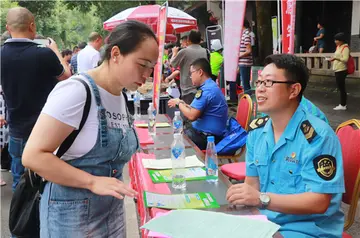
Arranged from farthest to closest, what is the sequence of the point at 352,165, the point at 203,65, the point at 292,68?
the point at 203,65 < the point at 352,165 < the point at 292,68

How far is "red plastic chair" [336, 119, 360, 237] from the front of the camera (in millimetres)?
2025

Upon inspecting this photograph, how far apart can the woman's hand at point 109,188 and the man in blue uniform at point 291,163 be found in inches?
23.0

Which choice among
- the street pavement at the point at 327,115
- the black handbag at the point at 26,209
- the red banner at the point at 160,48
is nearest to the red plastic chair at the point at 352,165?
the street pavement at the point at 327,115

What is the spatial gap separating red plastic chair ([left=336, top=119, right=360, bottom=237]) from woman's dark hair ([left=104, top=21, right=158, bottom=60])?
1359mm

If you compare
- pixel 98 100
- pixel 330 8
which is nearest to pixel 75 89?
pixel 98 100

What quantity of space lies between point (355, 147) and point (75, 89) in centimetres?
158

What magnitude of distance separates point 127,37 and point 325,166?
105cm

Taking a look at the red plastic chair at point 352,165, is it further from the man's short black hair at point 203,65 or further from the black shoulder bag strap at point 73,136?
the man's short black hair at point 203,65

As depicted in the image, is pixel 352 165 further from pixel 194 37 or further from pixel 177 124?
pixel 194 37

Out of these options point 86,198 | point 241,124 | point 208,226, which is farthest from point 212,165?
point 241,124

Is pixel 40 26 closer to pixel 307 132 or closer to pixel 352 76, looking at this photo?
pixel 352 76

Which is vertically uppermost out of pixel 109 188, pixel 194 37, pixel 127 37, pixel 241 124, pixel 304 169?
pixel 127 37

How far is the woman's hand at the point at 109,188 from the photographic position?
1297 millimetres

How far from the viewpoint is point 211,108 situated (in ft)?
12.5
